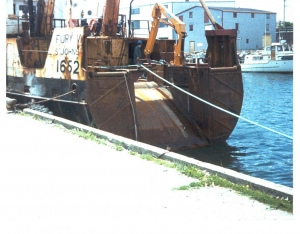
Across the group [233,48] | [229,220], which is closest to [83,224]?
[229,220]

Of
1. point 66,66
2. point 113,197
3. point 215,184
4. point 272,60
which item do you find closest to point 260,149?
point 66,66

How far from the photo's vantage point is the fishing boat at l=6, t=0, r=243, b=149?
1270 centimetres

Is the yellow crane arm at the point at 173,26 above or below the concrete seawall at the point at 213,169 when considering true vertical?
above

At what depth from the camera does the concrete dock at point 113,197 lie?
5035mm

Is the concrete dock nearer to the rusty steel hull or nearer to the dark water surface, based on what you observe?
the rusty steel hull

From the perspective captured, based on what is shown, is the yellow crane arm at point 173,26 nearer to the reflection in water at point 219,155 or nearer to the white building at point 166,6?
the reflection in water at point 219,155

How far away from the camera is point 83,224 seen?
16.6 feet

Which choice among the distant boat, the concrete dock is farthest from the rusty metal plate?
the distant boat

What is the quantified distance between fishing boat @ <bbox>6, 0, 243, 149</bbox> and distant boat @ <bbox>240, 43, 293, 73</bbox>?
33.2 meters

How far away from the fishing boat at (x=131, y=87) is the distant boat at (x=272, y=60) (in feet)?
109

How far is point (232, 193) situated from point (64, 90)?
8470mm

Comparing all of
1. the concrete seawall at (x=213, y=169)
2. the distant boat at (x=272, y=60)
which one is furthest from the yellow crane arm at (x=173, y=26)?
the distant boat at (x=272, y=60)

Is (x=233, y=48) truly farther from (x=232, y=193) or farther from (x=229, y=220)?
(x=229, y=220)

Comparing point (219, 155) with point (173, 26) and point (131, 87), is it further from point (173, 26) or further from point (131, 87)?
point (173, 26)
